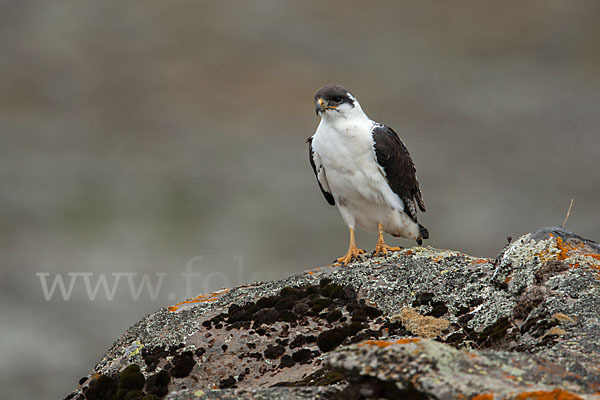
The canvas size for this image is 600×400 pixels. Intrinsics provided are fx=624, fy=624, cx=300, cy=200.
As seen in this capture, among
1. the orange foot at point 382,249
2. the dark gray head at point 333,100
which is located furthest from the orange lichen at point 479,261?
the dark gray head at point 333,100

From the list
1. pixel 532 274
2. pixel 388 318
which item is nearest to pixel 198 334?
pixel 388 318

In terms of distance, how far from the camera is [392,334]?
6379 millimetres

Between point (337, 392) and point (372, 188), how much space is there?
6.21 meters

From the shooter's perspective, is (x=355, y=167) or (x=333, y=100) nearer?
(x=333, y=100)

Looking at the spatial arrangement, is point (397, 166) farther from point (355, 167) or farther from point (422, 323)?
point (422, 323)

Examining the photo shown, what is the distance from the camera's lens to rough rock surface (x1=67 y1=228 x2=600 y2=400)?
3684 mm

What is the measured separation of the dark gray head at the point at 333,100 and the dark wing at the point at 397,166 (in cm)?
64

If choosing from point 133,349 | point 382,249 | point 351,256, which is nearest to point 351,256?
point 351,256

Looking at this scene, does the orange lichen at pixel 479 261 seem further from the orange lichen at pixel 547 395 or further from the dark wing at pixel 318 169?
the orange lichen at pixel 547 395

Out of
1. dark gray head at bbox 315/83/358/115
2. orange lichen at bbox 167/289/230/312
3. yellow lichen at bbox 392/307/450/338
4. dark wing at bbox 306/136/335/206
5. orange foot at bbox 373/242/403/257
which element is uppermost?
dark gray head at bbox 315/83/358/115

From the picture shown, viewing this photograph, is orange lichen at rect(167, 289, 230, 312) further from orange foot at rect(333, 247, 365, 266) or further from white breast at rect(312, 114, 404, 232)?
white breast at rect(312, 114, 404, 232)

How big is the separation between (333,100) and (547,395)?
7040 millimetres

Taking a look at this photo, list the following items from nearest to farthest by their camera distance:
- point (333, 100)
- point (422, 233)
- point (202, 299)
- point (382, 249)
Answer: point (202, 299) → point (382, 249) → point (333, 100) → point (422, 233)

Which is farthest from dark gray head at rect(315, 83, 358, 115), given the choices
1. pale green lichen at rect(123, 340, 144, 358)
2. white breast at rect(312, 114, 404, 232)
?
pale green lichen at rect(123, 340, 144, 358)
